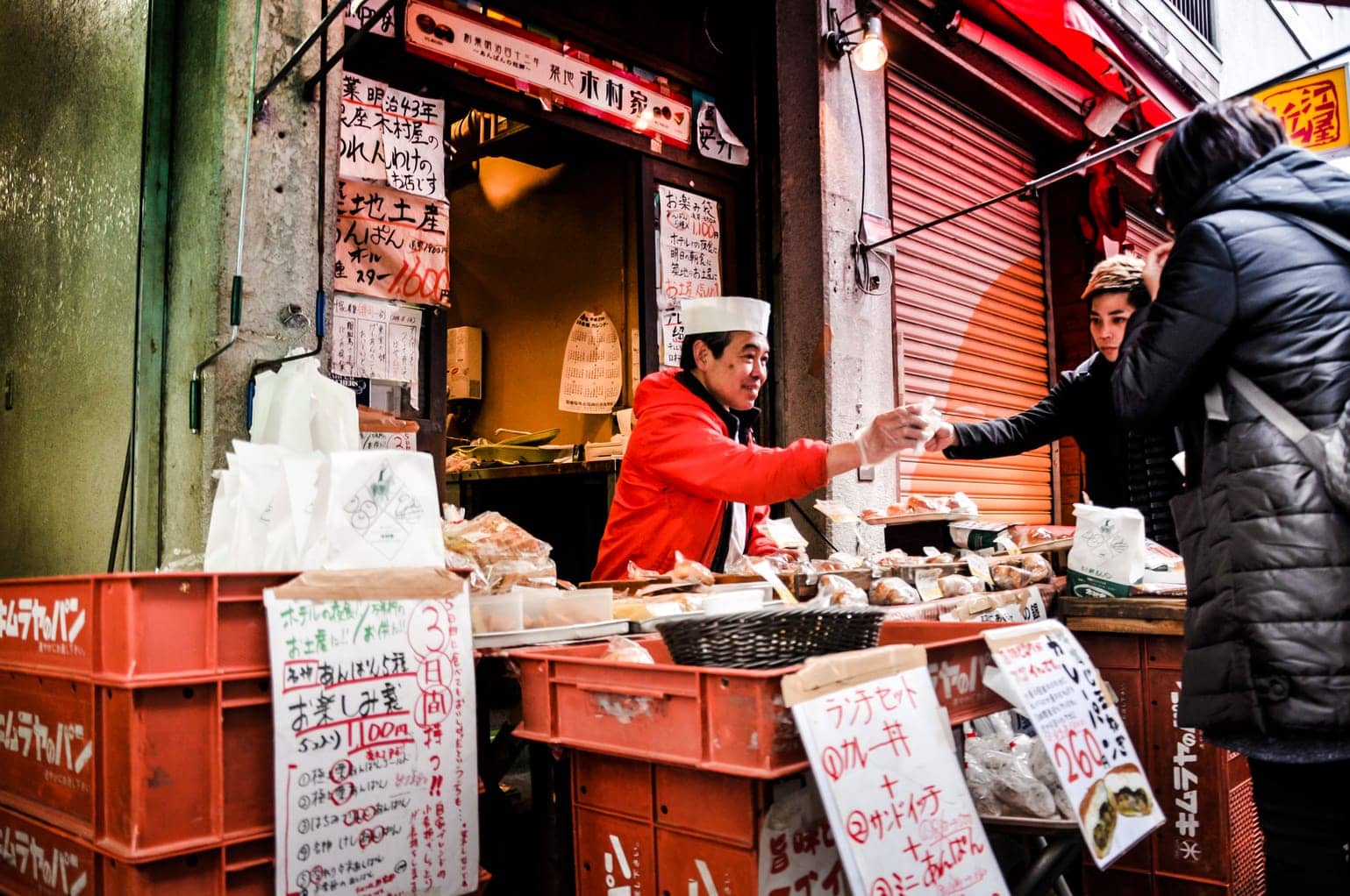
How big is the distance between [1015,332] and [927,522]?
15.8 ft

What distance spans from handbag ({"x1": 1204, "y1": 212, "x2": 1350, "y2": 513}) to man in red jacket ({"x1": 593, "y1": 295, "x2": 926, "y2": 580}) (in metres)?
1.73

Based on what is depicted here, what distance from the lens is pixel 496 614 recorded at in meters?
2.80

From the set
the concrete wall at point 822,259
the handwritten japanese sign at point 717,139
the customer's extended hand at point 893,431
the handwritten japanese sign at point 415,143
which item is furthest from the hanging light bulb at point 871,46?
the customer's extended hand at point 893,431

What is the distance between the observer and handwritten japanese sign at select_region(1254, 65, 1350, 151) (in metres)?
8.00

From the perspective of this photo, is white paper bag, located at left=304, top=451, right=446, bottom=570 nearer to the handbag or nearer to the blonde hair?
the handbag

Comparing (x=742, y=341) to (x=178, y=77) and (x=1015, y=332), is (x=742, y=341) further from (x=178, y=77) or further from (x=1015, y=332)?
(x=1015, y=332)

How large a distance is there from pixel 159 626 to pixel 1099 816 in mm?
2162

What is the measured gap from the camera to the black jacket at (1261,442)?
228 cm

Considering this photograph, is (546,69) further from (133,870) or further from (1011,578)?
(133,870)

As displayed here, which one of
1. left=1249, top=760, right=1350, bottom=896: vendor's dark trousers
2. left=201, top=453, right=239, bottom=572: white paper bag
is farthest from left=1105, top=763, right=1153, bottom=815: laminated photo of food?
left=201, top=453, right=239, bottom=572: white paper bag

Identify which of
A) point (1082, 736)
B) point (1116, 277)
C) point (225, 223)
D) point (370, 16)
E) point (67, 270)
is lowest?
point (1082, 736)

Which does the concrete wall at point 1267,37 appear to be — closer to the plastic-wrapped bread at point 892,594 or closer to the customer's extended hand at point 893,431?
the customer's extended hand at point 893,431

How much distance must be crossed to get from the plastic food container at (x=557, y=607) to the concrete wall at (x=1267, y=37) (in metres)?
13.0

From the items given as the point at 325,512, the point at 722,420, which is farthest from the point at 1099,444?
the point at 325,512
